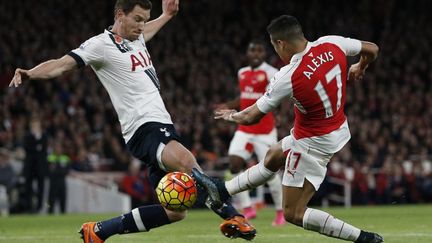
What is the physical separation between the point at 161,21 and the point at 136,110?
1.64 meters

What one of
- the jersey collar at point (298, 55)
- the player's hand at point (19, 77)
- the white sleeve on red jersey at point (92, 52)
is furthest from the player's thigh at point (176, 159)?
the player's hand at point (19, 77)

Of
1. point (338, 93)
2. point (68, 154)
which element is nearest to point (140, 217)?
point (338, 93)

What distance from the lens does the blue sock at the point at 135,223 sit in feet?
26.9

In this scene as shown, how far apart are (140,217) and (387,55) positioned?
2426 centimetres

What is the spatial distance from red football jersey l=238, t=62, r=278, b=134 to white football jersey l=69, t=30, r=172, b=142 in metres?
5.62

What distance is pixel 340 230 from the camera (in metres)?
7.96

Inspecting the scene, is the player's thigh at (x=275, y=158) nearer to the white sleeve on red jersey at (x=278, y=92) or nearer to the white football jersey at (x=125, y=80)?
the white sleeve on red jersey at (x=278, y=92)

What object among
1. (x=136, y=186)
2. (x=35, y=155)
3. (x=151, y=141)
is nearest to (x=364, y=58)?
(x=151, y=141)

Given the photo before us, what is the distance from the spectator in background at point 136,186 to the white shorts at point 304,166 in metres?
13.2

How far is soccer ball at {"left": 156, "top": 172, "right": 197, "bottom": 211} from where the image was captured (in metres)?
7.80

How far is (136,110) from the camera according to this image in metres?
8.24

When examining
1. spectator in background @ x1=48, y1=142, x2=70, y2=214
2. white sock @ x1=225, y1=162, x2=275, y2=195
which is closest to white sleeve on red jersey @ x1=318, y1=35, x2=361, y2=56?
white sock @ x1=225, y1=162, x2=275, y2=195

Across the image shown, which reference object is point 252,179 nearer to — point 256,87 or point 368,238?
point 368,238

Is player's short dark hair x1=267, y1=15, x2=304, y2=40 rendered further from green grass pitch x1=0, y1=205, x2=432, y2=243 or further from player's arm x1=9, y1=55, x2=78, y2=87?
green grass pitch x1=0, y1=205, x2=432, y2=243
